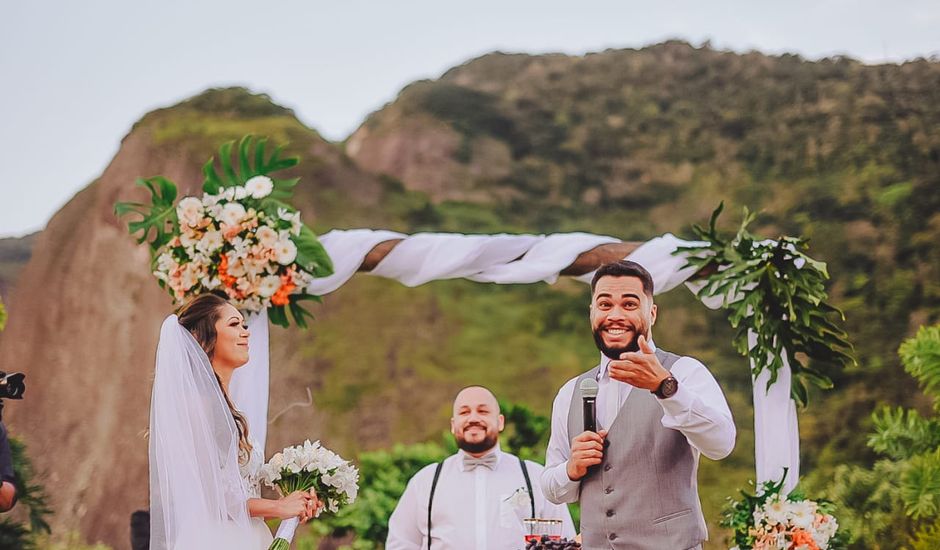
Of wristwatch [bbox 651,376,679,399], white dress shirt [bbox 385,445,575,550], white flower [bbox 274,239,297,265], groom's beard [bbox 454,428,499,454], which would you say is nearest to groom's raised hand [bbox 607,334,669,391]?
wristwatch [bbox 651,376,679,399]

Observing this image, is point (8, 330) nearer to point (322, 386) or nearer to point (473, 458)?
point (322, 386)

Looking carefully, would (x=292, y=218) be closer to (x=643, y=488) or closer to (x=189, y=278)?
(x=189, y=278)

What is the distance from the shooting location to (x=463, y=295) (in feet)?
55.1

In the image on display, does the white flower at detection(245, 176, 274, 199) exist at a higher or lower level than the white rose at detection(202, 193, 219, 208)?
higher

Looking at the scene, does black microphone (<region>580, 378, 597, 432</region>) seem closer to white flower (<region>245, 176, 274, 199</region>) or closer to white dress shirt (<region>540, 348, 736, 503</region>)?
white dress shirt (<region>540, 348, 736, 503</region>)

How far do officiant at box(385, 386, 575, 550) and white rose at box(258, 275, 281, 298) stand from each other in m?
1.25

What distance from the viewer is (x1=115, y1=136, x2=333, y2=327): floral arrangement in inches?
225

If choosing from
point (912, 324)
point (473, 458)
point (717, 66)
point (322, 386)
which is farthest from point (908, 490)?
point (717, 66)

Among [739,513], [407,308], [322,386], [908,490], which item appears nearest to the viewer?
[739,513]

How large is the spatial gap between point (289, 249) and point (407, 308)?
10414 mm

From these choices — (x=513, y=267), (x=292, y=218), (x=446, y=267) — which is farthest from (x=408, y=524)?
(x=292, y=218)

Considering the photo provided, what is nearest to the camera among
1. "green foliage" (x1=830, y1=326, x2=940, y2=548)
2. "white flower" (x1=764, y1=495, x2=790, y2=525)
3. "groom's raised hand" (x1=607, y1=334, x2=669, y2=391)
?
"groom's raised hand" (x1=607, y1=334, x2=669, y2=391)

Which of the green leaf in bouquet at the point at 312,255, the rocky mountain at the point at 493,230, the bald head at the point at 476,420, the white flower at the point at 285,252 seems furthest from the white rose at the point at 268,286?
the rocky mountain at the point at 493,230

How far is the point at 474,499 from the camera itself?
6051 millimetres
